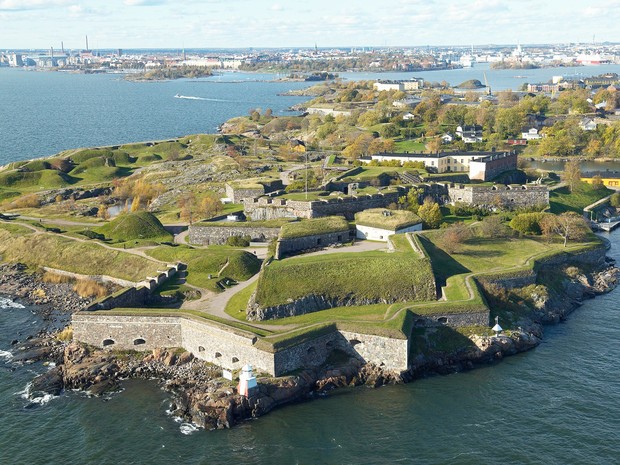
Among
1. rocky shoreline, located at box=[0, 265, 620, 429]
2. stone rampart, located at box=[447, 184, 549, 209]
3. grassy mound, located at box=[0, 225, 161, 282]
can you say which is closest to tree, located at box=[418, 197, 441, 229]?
stone rampart, located at box=[447, 184, 549, 209]

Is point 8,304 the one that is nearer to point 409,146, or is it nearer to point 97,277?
point 97,277

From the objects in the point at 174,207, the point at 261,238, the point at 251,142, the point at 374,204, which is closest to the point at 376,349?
the point at 261,238

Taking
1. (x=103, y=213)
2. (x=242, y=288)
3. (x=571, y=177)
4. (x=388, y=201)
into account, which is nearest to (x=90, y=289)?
(x=242, y=288)

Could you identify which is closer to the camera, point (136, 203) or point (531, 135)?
point (136, 203)

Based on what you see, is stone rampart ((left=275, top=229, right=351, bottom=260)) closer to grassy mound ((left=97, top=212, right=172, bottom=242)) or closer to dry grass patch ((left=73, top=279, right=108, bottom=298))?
grassy mound ((left=97, top=212, right=172, bottom=242))

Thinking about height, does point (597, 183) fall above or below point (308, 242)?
below

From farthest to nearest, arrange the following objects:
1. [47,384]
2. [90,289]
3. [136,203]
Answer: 1. [136,203]
2. [90,289]
3. [47,384]
